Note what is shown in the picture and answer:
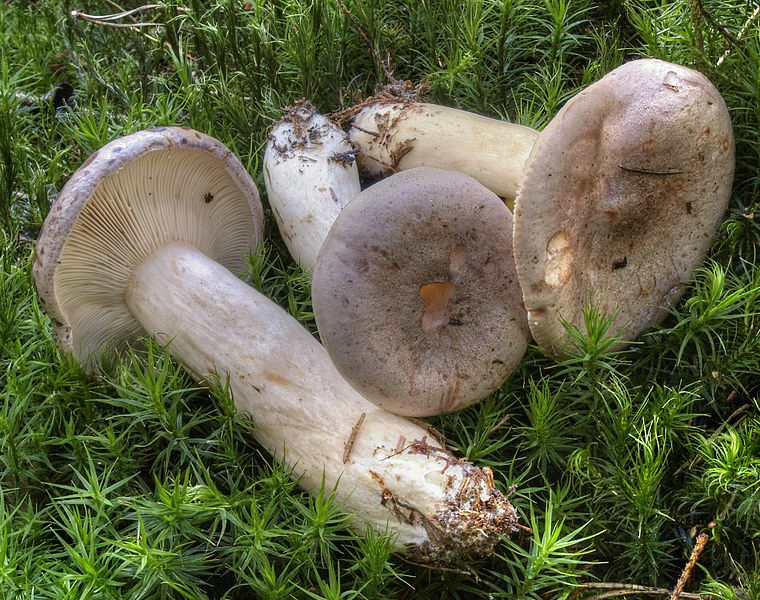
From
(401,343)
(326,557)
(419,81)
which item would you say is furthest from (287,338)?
(419,81)

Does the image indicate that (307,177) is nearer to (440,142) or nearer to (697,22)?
(440,142)

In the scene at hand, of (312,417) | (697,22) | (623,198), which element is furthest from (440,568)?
(697,22)

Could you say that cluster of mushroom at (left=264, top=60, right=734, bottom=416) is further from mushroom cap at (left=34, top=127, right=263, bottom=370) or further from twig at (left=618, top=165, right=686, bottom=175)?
mushroom cap at (left=34, top=127, right=263, bottom=370)

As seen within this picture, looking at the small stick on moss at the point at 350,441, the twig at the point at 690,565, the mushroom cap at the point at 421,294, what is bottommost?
the twig at the point at 690,565

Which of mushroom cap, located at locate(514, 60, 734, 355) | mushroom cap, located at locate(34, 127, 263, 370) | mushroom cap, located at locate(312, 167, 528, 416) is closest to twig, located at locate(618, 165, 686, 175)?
mushroom cap, located at locate(514, 60, 734, 355)

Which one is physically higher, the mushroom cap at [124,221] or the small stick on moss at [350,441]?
the mushroom cap at [124,221]

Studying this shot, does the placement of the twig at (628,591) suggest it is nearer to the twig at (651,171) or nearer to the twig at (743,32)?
the twig at (651,171)

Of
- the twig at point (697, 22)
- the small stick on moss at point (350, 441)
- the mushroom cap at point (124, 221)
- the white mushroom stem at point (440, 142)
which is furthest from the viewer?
the white mushroom stem at point (440, 142)

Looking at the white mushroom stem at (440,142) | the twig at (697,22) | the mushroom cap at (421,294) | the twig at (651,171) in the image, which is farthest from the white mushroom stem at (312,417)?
the twig at (697,22)
